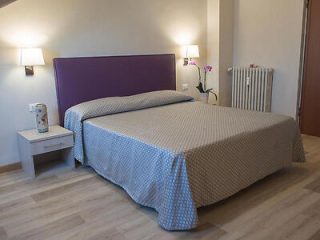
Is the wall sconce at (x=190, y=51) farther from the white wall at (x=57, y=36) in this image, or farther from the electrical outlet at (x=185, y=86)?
the electrical outlet at (x=185, y=86)

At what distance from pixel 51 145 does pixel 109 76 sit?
1.10 meters

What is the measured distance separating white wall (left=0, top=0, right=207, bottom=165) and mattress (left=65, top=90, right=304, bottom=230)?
2.45 feet

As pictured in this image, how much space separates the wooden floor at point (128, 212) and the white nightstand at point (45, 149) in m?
0.19

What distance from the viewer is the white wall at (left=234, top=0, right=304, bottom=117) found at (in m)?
3.96

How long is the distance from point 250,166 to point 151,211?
0.88 meters

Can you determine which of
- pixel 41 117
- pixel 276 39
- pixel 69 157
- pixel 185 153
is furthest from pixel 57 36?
pixel 276 39

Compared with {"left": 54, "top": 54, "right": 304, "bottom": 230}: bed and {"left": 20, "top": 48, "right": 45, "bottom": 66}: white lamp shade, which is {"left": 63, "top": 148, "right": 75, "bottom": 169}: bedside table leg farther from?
{"left": 20, "top": 48, "right": 45, "bottom": 66}: white lamp shade

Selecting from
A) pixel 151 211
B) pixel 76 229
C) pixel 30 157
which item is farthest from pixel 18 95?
pixel 151 211

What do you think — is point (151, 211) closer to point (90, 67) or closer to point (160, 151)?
point (160, 151)

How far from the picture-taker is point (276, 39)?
4133mm

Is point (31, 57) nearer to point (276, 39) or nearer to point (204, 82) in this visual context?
point (204, 82)

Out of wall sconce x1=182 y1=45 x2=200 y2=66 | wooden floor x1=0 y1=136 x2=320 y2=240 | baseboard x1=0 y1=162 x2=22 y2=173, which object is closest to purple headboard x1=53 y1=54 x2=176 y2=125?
wall sconce x1=182 y1=45 x2=200 y2=66

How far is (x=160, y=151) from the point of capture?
208cm

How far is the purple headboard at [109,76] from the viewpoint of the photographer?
3.30 metres
